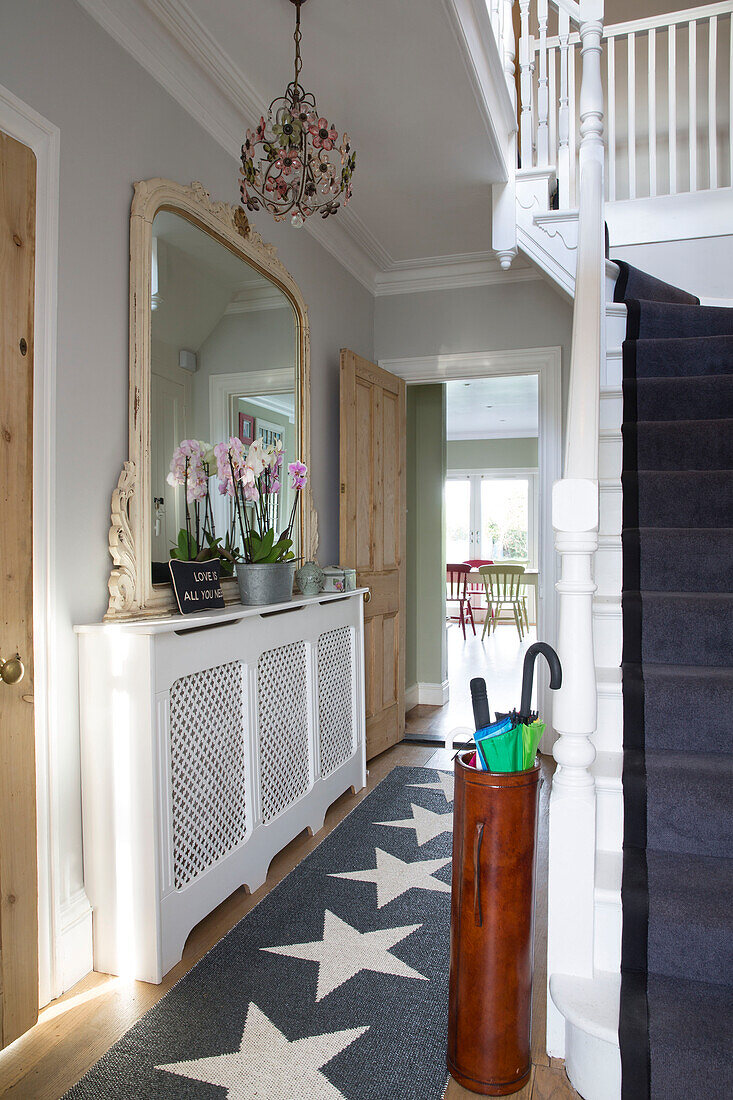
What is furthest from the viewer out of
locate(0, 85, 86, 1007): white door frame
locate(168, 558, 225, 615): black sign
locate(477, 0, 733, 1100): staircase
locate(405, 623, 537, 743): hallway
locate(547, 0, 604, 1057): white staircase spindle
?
locate(405, 623, 537, 743): hallway

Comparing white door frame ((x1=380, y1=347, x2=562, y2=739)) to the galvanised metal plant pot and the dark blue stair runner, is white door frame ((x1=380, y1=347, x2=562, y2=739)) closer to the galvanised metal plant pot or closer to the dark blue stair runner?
the dark blue stair runner

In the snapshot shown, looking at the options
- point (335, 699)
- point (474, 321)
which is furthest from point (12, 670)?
point (474, 321)

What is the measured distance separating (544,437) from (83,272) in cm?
277

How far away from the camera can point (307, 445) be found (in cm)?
336

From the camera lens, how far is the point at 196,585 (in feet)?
7.45

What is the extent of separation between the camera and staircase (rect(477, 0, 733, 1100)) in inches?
53.0

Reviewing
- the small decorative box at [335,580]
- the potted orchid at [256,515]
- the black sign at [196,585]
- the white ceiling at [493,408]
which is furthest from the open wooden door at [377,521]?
the white ceiling at [493,408]

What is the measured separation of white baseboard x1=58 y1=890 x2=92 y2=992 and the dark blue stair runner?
1.35 meters

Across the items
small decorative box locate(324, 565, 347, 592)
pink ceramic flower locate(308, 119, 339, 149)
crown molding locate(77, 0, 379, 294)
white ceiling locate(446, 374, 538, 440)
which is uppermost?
white ceiling locate(446, 374, 538, 440)

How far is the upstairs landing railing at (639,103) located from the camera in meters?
Result: 3.27

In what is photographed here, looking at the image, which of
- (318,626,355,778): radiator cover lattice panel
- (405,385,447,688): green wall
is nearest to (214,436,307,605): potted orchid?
(318,626,355,778): radiator cover lattice panel

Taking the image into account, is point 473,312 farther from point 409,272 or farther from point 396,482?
point 396,482

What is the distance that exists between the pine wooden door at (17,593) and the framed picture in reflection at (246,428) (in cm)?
105

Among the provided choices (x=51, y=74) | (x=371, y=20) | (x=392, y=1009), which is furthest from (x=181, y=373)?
(x=392, y=1009)
